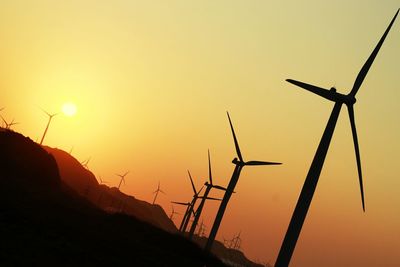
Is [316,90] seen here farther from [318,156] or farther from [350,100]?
[318,156]

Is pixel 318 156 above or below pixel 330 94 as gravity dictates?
below

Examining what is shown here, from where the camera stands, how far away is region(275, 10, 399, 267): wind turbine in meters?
36.1

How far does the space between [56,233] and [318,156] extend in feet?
91.5

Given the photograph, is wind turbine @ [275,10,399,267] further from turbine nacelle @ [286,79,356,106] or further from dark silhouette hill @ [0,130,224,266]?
dark silhouette hill @ [0,130,224,266]

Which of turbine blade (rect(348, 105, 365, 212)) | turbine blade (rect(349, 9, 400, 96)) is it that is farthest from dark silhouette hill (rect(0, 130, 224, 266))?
turbine blade (rect(349, 9, 400, 96))

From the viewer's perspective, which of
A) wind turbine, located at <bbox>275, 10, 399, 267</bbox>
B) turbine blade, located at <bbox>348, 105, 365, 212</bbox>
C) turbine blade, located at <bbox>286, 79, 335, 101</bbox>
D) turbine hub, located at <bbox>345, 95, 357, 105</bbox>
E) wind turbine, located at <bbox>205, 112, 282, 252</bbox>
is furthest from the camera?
wind turbine, located at <bbox>205, 112, 282, 252</bbox>

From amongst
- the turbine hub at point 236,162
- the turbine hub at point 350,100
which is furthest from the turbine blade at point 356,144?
the turbine hub at point 236,162

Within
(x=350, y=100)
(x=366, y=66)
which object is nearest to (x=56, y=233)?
(x=350, y=100)

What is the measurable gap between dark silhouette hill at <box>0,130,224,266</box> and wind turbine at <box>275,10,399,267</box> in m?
17.7

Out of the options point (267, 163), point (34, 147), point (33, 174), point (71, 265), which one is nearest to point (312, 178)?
point (71, 265)

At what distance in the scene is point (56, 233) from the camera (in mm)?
49188

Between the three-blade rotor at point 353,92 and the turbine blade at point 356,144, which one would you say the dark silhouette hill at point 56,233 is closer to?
the turbine blade at point 356,144

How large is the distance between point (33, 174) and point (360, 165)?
2517 inches

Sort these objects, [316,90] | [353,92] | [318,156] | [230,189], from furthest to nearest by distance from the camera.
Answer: [230,189] → [316,90] → [353,92] → [318,156]
